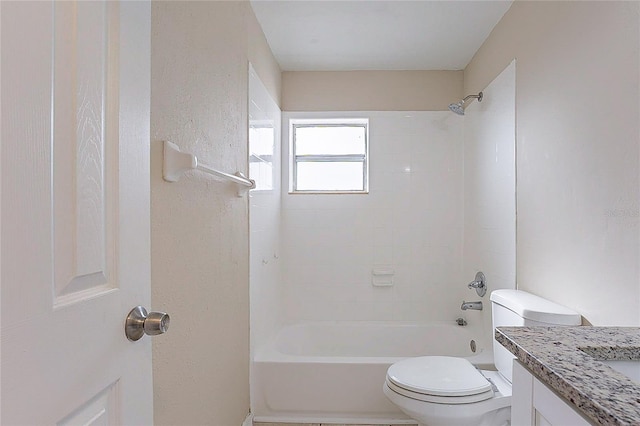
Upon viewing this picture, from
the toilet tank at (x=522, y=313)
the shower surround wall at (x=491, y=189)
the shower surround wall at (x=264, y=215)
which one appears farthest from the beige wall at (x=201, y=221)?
the shower surround wall at (x=491, y=189)

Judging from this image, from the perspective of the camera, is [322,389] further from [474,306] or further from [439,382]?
[474,306]

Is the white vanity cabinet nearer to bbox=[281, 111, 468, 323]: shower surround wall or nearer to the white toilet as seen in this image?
the white toilet

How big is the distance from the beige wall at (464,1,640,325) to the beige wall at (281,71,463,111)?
1.08 metres

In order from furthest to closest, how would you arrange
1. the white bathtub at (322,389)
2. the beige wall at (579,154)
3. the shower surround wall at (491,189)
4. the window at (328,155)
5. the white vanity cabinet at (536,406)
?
the window at (328,155) → the white bathtub at (322,389) → the shower surround wall at (491,189) → the beige wall at (579,154) → the white vanity cabinet at (536,406)

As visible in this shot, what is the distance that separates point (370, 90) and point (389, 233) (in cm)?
113

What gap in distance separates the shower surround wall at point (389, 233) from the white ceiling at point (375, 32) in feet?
1.40

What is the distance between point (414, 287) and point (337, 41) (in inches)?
74.4

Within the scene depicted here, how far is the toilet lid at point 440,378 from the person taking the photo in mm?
1907

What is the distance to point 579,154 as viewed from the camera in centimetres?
172

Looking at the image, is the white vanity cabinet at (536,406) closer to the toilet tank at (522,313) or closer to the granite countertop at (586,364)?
the granite countertop at (586,364)

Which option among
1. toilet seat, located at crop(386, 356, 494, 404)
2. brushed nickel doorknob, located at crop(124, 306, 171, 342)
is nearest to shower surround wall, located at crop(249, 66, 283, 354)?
toilet seat, located at crop(386, 356, 494, 404)

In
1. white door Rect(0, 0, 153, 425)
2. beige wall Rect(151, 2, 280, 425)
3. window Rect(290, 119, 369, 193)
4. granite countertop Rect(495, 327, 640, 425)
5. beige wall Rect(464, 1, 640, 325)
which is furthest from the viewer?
window Rect(290, 119, 369, 193)

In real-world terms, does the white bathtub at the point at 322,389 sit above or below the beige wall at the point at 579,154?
below

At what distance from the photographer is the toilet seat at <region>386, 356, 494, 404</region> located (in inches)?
74.4
